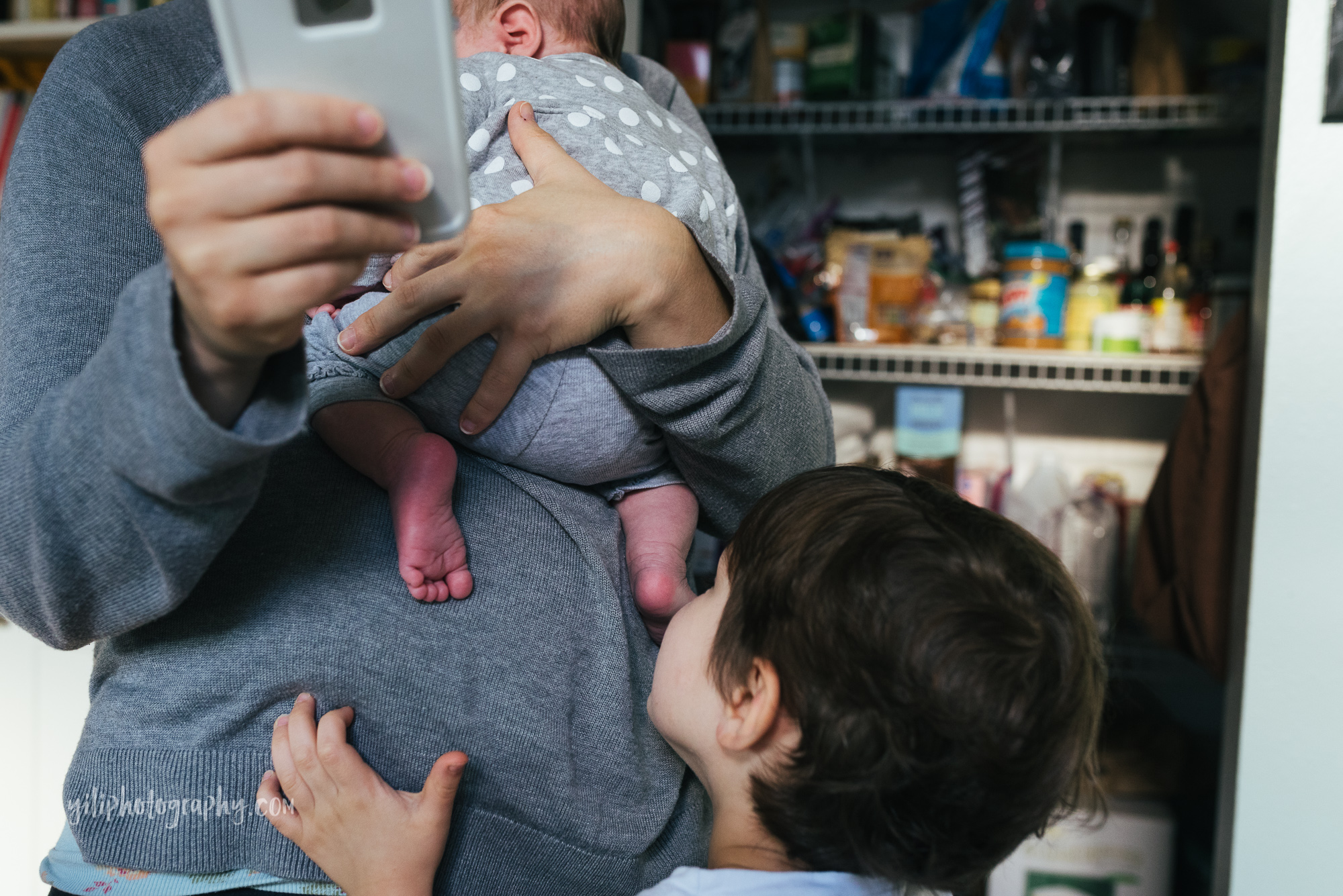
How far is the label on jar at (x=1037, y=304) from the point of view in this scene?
171 cm

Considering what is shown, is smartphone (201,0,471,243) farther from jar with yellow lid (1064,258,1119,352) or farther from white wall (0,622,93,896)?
white wall (0,622,93,896)

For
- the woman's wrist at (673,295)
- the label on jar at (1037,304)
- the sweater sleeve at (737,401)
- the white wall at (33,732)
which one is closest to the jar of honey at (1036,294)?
the label on jar at (1037,304)

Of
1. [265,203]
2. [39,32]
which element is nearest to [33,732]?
[39,32]

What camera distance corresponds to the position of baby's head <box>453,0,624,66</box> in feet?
2.80

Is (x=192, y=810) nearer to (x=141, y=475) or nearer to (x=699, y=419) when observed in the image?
(x=141, y=475)

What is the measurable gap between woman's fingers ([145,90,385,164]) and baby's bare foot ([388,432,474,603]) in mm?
271

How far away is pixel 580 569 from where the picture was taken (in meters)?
0.63

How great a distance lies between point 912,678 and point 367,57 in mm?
492

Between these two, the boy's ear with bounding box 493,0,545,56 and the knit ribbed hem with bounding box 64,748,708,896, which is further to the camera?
the boy's ear with bounding box 493,0,545,56

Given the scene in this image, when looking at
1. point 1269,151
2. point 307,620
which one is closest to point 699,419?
point 307,620

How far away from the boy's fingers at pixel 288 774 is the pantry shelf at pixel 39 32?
6.12 ft

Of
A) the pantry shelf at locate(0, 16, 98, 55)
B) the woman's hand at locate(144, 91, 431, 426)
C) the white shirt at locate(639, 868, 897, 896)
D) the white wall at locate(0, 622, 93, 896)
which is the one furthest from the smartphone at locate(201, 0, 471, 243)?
the white wall at locate(0, 622, 93, 896)

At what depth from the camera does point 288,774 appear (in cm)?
Answer: 53

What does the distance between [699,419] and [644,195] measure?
0.21 metres
